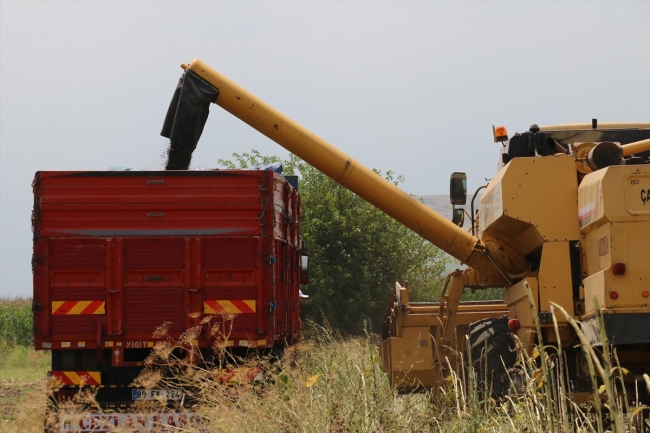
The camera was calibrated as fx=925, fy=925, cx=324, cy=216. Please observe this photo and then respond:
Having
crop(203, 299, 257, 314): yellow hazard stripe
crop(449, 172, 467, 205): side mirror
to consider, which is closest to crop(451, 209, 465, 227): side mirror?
crop(449, 172, 467, 205): side mirror

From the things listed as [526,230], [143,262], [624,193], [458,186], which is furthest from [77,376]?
[624,193]

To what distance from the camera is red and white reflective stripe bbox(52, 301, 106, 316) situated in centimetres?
943

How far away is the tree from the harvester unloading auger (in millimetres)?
15032

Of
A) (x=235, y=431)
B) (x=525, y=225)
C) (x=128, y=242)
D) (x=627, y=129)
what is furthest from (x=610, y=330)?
(x=128, y=242)

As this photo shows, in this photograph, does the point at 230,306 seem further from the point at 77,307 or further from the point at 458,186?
the point at 458,186

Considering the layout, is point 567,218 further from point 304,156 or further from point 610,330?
point 304,156

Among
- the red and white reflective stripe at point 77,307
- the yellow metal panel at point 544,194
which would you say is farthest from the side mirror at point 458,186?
the red and white reflective stripe at point 77,307

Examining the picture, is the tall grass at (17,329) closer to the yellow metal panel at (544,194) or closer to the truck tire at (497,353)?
the truck tire at (497,353)

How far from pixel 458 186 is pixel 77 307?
13.6 ft

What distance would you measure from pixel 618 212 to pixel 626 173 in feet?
0.92

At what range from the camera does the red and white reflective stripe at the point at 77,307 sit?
9.43 meters

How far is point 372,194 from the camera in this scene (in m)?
9.59

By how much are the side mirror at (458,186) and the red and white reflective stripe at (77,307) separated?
3818 millimetres

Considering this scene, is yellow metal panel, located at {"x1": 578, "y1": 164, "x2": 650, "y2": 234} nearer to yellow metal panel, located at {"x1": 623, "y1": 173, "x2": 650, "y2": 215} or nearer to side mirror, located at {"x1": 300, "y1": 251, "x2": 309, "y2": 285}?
yellow metal panel, located at {"x1": 623, "y1": 173, "x2": 650, "y2": 215}
